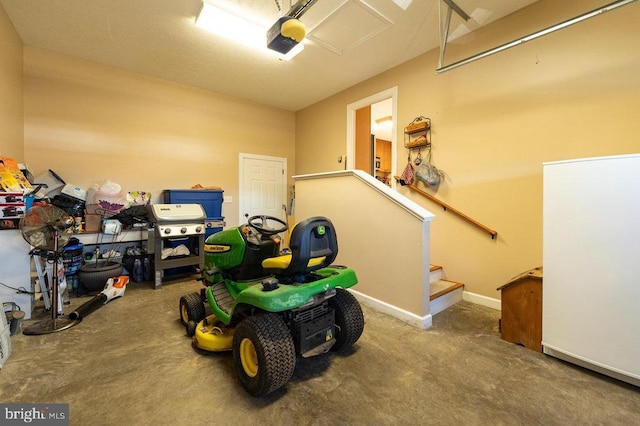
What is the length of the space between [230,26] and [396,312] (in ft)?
11.6

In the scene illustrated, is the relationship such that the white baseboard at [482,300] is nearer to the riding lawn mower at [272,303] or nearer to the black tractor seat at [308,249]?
the riding lawn mower at [272,303]

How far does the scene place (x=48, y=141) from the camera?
11.6ft

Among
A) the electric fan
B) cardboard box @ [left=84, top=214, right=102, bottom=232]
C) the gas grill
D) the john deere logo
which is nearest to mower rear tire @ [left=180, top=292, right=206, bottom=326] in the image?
the john deere logo

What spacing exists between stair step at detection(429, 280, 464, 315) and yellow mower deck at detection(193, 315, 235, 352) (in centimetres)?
193

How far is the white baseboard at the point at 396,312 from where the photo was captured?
93.5 inches

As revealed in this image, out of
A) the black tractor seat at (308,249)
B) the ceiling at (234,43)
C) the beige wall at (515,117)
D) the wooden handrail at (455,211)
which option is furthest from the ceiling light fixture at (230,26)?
the wooden handrail at (455,211)

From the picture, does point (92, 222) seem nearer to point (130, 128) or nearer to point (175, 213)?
point (175, 213)

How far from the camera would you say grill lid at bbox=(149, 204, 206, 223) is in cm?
330

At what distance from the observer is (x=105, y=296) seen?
9.47 feet

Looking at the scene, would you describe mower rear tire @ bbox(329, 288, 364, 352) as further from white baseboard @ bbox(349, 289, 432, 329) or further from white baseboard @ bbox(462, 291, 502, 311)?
white baseboard @ bbox(462, 291, 502, 311)

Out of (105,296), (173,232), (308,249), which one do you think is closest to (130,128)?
(173,232)

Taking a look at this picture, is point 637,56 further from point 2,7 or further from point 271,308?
point 2,7

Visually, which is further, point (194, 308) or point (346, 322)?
point (194, 308)

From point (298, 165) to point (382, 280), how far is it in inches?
148
